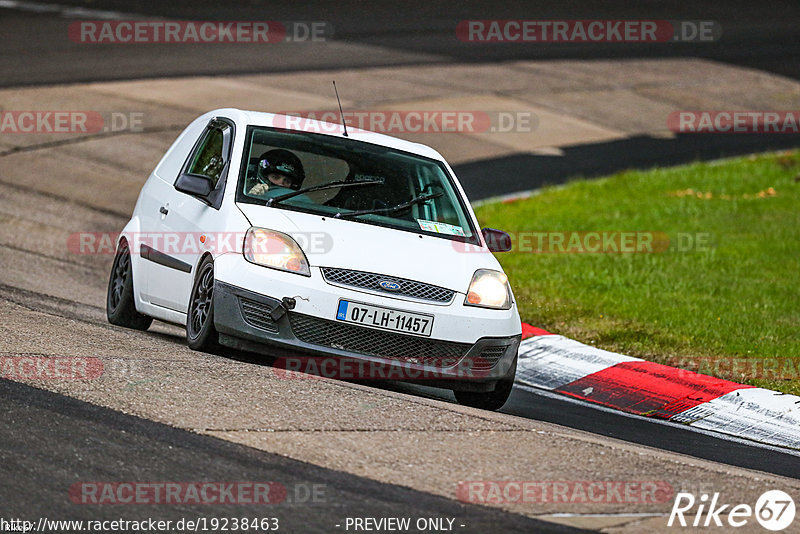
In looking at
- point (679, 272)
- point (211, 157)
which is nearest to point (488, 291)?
point (211, 157)

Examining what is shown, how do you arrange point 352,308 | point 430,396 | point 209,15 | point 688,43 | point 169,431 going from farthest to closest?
point 688,43, point 209,15, point 430,396, point 352,308, point 169,431

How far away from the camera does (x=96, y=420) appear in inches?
243

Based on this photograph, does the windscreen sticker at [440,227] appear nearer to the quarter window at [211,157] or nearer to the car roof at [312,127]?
the car roof at [312,127]

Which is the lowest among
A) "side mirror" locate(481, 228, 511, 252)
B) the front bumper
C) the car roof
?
the front bumper

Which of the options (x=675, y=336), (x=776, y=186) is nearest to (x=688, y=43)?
(x=776, y=186)

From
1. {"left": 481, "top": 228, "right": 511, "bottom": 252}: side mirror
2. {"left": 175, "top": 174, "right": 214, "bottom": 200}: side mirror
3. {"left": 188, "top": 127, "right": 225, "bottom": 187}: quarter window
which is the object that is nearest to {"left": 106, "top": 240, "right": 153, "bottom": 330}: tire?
{"left": 188, "top": 127, "right": 225, "bottom": 187}: quarter window

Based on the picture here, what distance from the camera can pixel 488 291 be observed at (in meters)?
7.88

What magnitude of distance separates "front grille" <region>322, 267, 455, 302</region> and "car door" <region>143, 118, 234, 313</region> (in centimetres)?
89

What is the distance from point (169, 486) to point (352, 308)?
222cm

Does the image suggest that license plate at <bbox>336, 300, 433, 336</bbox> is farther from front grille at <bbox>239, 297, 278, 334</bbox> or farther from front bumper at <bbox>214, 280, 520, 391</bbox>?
front grille at <bbox>239, 297, 278, 334</bbox>

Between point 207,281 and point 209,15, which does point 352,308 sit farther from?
point 209,15

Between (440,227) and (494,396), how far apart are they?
3.80ft

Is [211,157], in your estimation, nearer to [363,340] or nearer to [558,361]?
[363,340]

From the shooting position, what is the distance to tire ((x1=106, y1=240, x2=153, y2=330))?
365 inches
